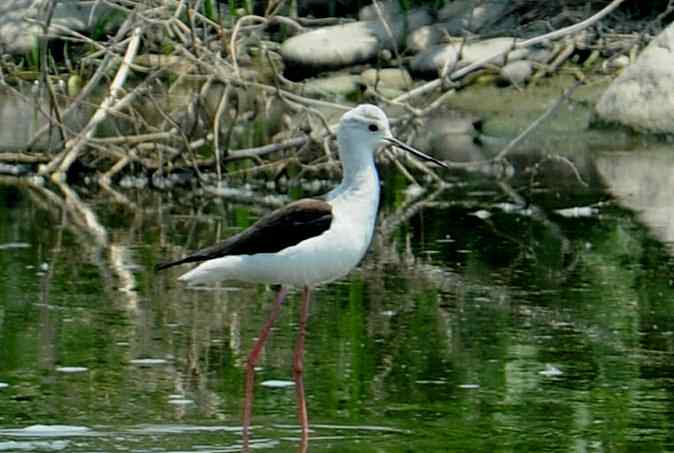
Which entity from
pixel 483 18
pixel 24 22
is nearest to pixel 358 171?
pixel 24 22

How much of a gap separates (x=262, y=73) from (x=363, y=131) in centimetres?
1133

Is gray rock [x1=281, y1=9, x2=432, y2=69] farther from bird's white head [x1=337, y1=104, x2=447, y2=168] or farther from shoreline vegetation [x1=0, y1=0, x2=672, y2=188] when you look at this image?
bird's white head [x1=337, y1=104, x2=447, y2=168]

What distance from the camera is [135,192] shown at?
1355 cm

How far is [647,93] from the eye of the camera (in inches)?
661

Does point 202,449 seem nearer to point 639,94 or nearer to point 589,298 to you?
point 589,298

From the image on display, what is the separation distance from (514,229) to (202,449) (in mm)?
5815

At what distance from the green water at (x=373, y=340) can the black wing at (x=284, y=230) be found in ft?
2.06

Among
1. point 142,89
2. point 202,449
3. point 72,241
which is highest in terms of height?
point 142,89

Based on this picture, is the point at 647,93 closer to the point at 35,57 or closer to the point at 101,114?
the point at 35,57

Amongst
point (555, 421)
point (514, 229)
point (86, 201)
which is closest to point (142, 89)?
point (86, 201)

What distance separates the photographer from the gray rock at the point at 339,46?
20266mm

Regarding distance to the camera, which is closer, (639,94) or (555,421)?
(555,421)

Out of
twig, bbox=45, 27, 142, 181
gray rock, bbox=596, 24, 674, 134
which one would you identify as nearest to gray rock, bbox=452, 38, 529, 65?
gray rock, bbox=596, 24, 674, 134

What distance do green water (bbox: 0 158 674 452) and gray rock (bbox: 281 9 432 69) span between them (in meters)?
7.97
